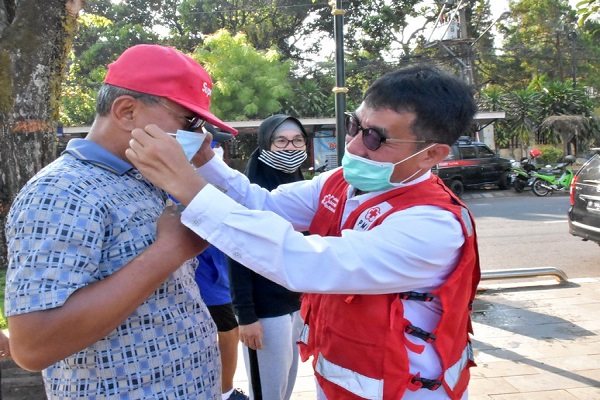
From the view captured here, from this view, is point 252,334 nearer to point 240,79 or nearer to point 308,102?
point 240,79

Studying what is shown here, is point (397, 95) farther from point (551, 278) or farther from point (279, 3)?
point (279, 3)

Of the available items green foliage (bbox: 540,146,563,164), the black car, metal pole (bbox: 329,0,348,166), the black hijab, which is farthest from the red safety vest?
green foliage (bbox: 540,146,563,164)

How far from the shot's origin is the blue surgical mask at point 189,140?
4.91 ft

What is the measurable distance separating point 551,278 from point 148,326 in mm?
6451

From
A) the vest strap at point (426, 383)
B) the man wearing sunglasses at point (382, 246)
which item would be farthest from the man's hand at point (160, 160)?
the vest strap at point (426, 383)

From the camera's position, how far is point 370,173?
1770 millimetres

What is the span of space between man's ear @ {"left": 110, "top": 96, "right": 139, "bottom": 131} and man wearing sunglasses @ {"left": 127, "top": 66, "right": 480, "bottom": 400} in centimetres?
15

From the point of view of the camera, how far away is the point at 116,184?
142 cm

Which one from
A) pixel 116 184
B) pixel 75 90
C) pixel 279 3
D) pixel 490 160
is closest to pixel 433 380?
pixel 116 184

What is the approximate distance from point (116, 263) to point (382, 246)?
0.70 meters

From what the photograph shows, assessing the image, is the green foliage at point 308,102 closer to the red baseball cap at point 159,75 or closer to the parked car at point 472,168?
the parked car at point 472,168

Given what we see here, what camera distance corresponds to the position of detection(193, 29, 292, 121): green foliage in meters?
19.8

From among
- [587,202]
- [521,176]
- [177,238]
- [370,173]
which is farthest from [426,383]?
[521,176]

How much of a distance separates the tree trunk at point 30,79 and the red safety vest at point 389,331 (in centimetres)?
252
